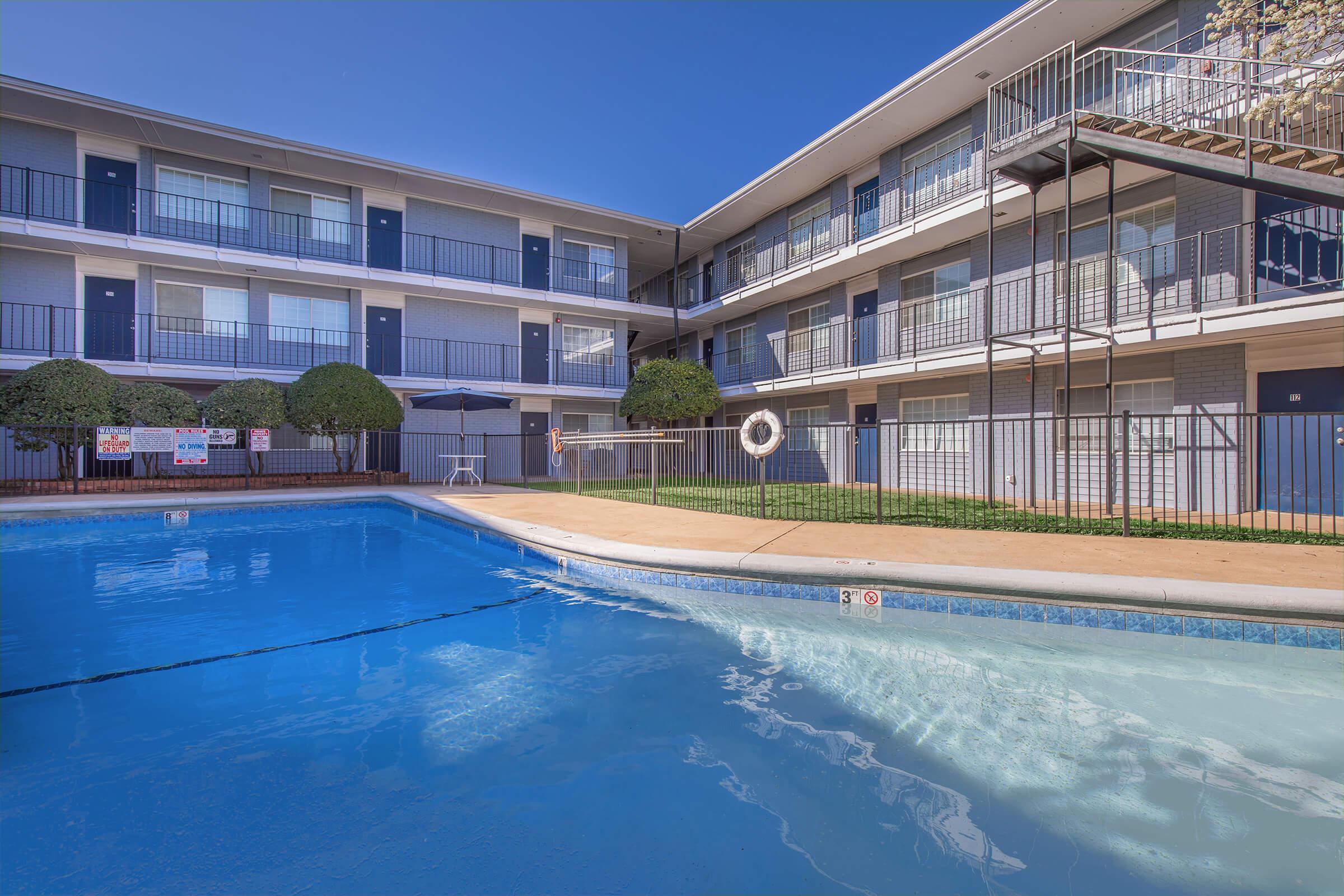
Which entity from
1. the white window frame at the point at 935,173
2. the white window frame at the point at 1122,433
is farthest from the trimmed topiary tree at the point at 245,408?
the white window frame at the point at 1122,433

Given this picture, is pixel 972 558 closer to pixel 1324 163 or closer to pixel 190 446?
pixel 1324 163

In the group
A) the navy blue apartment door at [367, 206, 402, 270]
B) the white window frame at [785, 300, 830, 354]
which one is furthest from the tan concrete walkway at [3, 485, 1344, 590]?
the navy blue apartment door at [367, 206, 402, 270]

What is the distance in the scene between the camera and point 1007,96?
37.3 ft

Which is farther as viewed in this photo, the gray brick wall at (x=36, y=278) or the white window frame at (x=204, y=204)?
the white window frame at (x=204, y=204)

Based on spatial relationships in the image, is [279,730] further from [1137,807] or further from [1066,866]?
[1137,807]

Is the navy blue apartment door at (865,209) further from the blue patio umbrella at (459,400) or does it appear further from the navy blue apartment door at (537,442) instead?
the navy blue apartment door at (537,442)

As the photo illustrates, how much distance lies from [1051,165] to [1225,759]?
32.9 ft

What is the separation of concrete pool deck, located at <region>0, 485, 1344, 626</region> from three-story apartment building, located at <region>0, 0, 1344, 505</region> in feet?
4.64

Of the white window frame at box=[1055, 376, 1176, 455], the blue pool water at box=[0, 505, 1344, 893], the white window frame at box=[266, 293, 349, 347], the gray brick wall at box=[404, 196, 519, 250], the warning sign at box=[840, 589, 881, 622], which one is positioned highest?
the gray brick wall at box=[404, 196, 519, 250]

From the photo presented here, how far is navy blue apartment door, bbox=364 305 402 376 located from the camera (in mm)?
17766

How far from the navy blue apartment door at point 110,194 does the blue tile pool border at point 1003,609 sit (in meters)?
16.3

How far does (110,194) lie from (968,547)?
21.4 metres

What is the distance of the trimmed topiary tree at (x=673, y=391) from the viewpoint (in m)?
17.3

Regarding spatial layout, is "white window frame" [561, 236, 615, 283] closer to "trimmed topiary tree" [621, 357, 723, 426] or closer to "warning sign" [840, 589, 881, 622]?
"trimmed topiary tree" [621, 357, 723, 426]
